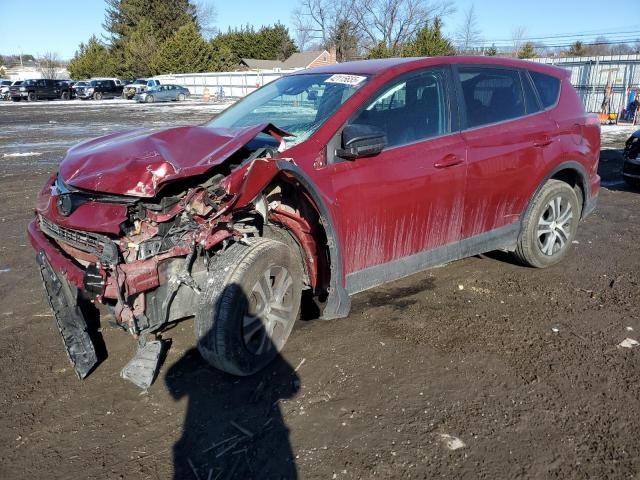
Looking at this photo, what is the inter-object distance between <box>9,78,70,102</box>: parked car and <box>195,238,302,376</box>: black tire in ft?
155

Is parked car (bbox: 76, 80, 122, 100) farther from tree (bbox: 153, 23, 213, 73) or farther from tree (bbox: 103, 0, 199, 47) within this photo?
tree (bbox: 103, 0, 199, 47)

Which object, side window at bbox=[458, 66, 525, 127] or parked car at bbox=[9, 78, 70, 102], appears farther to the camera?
parked car at bbox=[9, 78, 70, 102]

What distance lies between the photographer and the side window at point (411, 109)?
3686 mm

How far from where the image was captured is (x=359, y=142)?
3.34 metres

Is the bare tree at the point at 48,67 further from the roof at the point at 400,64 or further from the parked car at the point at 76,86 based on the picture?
the roof at the point at 400,64

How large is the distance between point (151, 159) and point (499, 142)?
2.71 meters

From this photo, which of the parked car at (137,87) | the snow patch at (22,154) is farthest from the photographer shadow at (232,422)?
the parked car at (137,87)

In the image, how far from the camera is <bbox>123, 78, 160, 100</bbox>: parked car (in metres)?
42.9

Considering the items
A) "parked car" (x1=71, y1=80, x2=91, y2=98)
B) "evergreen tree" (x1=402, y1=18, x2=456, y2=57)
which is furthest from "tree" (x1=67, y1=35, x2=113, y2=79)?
"evergreen tree" (x1=402, y1=18, x2=456, y2=57)

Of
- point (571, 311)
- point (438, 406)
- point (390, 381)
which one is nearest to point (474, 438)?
point (438, 406)

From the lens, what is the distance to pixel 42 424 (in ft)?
9.60

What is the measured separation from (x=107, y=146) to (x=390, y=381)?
2.30 metres

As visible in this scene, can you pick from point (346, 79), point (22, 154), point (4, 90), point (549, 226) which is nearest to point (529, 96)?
point (549, 226)

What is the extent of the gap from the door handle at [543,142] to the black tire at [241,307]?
246 centimetres
